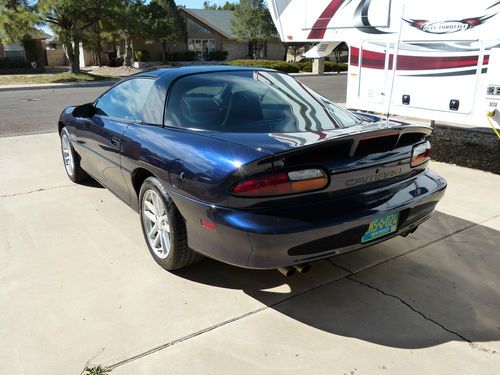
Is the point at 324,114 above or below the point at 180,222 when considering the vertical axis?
above

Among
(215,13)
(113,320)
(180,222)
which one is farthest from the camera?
(215,13)

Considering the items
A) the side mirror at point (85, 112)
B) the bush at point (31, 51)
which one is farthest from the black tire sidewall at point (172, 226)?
the bush at point (31, 51)

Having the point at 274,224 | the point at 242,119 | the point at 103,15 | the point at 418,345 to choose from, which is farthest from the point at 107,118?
the point at 103,15

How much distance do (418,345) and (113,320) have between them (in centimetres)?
186

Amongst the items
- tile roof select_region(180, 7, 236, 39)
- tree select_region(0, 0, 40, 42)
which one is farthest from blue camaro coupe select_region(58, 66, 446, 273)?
tile roof select_region(180, 7, 236, 39)

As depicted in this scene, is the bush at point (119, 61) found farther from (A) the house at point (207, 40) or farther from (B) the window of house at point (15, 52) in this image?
(B) the window of house at point (15, 52)

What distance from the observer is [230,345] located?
8.60 ft

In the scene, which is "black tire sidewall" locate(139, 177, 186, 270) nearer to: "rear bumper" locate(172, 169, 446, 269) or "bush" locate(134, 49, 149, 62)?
"rear bumper" locate(172, 169, 446, 269)

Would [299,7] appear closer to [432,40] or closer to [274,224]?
[432,40]

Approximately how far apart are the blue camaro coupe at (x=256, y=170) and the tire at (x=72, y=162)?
145 cm

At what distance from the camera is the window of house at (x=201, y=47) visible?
4466 cm

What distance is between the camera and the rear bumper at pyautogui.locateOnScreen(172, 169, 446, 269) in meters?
2.54

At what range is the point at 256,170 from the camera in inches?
99.8

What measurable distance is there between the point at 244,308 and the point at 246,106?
1.50m
